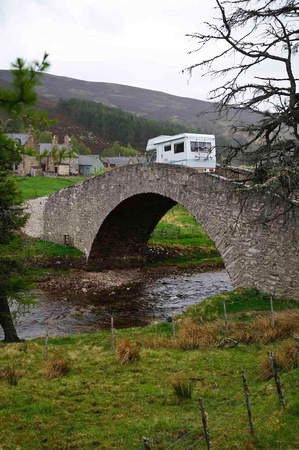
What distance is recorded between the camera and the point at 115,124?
482ft

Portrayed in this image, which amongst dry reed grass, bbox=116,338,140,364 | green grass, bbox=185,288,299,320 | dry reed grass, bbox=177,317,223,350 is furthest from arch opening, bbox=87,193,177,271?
dry reed grass, bbox=116,338,140,364

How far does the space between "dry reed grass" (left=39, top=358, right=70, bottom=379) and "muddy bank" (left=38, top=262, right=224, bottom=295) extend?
1237 centimetres

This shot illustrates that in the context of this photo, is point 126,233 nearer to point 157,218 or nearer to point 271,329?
point 157,218

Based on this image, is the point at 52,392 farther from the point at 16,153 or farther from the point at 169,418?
the point at 16,153

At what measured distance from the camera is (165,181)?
58.9 ft

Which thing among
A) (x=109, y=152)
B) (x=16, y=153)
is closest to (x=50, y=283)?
(x=16, y=153)

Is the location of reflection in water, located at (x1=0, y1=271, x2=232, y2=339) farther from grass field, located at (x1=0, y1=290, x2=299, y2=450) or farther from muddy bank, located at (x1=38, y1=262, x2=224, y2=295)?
Result: grass field, located at (x1=0, y1=290, x2=299, y2=450)

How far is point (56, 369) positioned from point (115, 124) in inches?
5699

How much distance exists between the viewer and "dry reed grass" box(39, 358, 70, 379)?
8094 millimetres

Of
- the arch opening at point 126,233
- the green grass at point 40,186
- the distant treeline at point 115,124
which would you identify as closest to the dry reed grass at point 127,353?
the arch opening at point 126,233

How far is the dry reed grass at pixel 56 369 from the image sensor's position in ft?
26.6

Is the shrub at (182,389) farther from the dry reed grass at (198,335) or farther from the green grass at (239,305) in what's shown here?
the green grass at (239,305)

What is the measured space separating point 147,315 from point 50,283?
7.65m

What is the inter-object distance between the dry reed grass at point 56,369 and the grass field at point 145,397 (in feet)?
0.07
